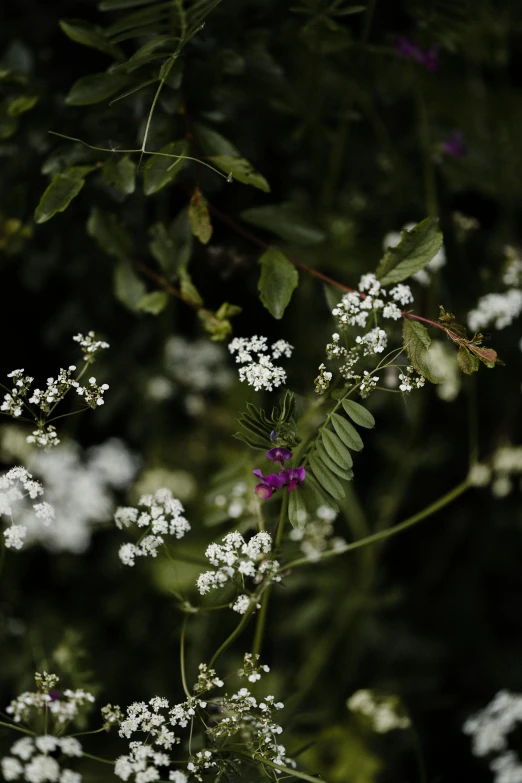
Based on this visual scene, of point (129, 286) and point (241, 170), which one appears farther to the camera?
point (129, 286)

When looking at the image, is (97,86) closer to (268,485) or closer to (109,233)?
(109,233)

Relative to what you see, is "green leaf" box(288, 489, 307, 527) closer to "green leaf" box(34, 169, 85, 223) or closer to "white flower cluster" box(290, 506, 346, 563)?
"white flower cluster" box(290, 506, 346, 563)

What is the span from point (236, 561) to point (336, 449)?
0.22m

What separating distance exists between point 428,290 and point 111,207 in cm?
79

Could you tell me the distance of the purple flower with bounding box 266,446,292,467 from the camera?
37.4 inches

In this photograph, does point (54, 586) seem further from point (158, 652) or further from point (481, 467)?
point (481, 467)

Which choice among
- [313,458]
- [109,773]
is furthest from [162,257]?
[109,773]

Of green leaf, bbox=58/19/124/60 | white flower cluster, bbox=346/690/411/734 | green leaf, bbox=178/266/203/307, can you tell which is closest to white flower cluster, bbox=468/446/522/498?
white flower cluster, bbox=346/690/411/734

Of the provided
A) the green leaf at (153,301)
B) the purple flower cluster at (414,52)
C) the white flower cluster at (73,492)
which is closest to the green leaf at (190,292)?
the green leaf at (153,301)

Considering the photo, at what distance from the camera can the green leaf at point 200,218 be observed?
108 cm

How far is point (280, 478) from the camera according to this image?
0.97 m

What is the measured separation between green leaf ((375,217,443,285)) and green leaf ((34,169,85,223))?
49 cm

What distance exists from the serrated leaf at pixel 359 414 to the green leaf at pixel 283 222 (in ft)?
1.49

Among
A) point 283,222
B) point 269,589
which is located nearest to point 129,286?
point 283,222
